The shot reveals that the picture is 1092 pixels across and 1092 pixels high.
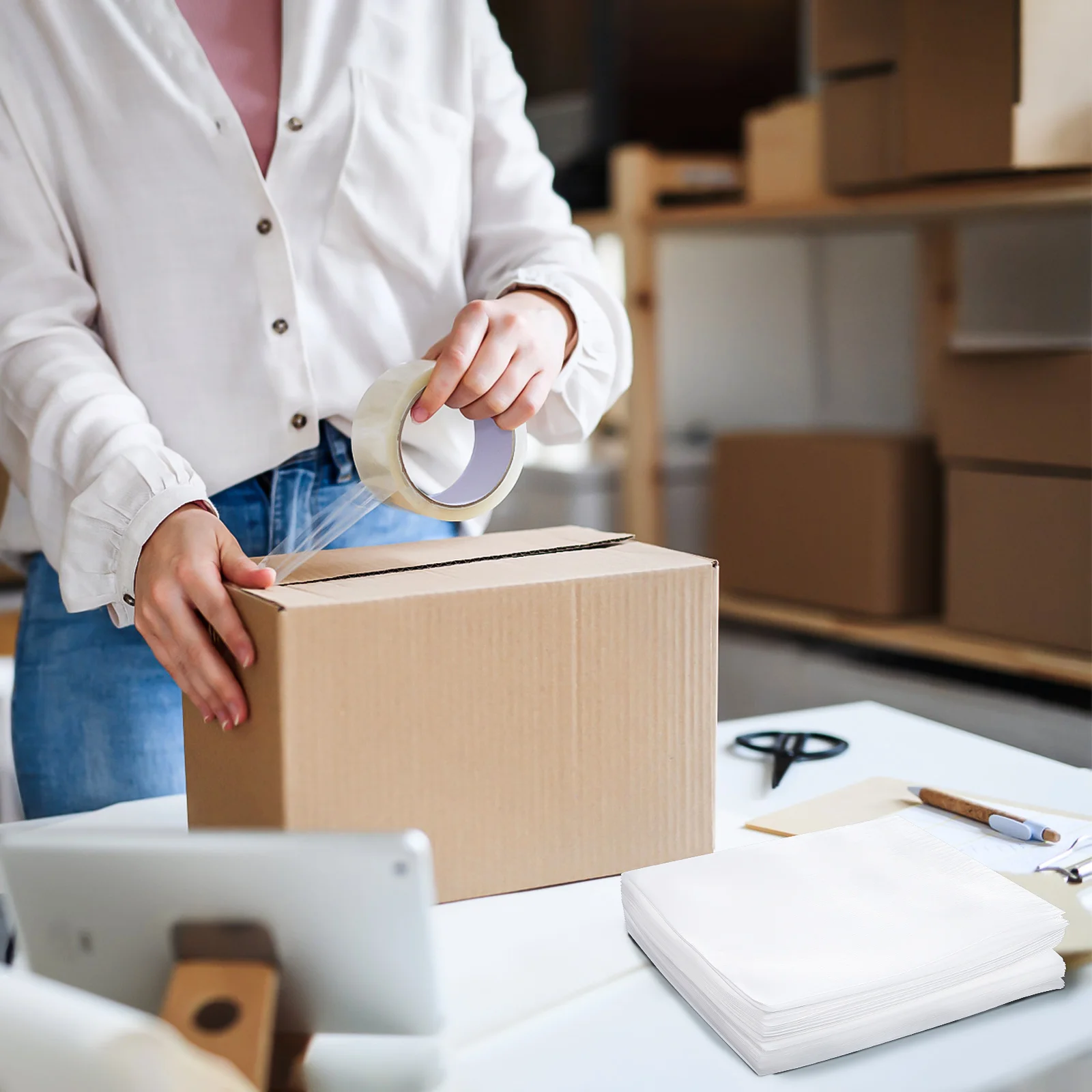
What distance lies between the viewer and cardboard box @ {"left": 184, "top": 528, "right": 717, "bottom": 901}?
65 centimetres

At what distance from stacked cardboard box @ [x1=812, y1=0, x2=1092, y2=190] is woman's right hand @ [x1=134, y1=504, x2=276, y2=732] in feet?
4.18

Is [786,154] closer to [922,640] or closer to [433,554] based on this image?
[922,640]

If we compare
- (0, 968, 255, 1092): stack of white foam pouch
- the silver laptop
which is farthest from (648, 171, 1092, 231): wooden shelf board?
(0, 968, 255, 1092): stack of white foam pouch

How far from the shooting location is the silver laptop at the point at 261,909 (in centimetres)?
48

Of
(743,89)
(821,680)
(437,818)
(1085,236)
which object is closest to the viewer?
(437,818)

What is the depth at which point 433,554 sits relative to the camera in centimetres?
77

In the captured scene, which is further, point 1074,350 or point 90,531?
point 1074,350

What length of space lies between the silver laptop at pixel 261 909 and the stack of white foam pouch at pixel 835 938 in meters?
0.15

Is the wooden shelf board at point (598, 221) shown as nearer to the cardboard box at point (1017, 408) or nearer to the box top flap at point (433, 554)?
the cardboard box at point (1017, 408)

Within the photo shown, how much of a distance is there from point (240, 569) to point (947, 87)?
53.3 inches

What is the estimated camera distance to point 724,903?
24.8 inches

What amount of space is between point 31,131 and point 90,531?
33 centimetres

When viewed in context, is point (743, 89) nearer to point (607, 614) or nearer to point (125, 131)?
point (125, 131)

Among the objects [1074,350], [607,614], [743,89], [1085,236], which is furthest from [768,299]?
[607,614]
